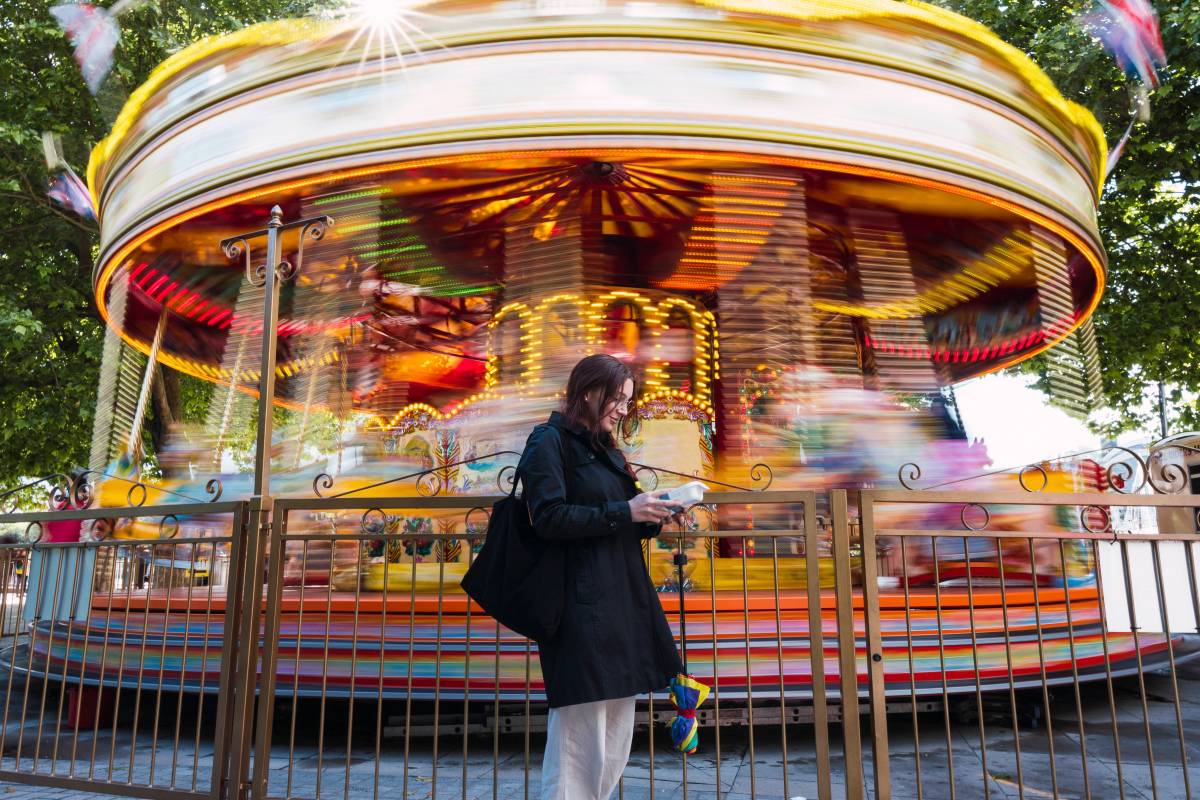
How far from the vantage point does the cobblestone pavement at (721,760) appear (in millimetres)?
3648

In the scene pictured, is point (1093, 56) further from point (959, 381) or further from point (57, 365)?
point (57, 365)

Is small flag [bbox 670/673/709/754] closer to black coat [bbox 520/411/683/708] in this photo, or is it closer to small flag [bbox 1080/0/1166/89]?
black coat [bbox 520/411/683/708]

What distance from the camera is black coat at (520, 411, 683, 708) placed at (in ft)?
7.39

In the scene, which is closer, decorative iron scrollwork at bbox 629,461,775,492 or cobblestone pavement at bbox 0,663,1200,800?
cobblestone pavement at bbox 0,663,1200,800

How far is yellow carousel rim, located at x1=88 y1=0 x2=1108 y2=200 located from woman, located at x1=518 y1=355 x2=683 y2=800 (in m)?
2.94

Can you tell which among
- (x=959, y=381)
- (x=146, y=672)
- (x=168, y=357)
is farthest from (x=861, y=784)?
(x=168, y=357)

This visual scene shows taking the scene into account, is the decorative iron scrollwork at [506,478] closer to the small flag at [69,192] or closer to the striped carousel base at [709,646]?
the striped carousel base at [709,646]

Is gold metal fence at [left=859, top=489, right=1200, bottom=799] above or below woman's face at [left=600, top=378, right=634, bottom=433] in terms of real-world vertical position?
below

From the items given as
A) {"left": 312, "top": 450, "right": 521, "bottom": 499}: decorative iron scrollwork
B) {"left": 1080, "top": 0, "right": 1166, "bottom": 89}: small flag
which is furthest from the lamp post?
{"left": 1080, "top": 0, "right": 1166, "bottom": 89}: small flag

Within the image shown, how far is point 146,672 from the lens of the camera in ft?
16.6

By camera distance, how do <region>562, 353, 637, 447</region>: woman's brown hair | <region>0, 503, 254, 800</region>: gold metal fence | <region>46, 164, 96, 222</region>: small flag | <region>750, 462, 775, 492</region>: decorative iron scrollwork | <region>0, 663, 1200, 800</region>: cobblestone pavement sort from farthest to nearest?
<region>46, 164, 96, 222</region>: small flag
<region>750, 462, 775, 492</region>: decorative iron scrollwork
<region>0, 663, 1200, 800</region>: cobblestone pavement
<region>0, 503, 254, 800</region>: gold metal fence
<region>562, 353, 637, 447</region>: woman's brown hair

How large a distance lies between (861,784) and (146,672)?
424 centimetres

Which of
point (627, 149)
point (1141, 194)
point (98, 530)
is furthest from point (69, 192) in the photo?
point (1141, 194)

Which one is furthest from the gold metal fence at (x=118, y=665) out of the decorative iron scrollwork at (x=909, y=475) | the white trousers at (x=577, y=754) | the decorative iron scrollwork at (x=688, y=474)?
the decorative iron scrollwork at (x=909, y=475)
